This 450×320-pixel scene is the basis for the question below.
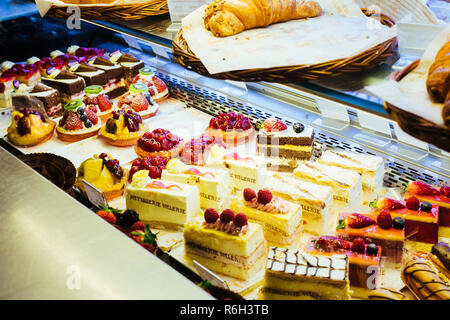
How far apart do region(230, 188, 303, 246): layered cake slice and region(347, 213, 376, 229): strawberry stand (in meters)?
0.32

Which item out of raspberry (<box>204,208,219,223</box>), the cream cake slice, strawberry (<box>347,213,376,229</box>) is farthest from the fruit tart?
strawberry (<box>347,213,376,229</box>)

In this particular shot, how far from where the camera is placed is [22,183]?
142 centimetres

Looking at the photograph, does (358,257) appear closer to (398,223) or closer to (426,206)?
(398,223)

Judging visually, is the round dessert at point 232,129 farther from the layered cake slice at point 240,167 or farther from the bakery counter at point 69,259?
the bakery counter at point 69,259

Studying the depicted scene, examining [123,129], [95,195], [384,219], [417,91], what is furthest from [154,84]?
[417,91]

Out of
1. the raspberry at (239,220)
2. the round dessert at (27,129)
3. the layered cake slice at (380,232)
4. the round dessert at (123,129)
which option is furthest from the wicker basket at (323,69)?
the round dessert at (27,129)

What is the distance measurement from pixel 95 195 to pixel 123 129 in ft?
3.39

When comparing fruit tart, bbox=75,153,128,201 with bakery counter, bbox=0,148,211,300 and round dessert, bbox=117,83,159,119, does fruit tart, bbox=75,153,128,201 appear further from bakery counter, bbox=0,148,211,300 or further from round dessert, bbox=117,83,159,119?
bakery counter, bbox=0,148,211,300

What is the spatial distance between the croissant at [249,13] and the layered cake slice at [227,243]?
3.26 feet

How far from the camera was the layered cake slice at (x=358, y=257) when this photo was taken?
7.79ft

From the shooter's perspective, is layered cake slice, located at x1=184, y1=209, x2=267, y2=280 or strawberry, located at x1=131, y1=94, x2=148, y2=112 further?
strawberry, located at x1=131, y1=94, x2=148, y2=112

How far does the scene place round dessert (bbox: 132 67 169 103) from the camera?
446cm

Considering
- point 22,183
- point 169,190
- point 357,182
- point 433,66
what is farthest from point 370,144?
point 22,183

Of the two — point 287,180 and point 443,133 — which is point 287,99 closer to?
point 287,180
